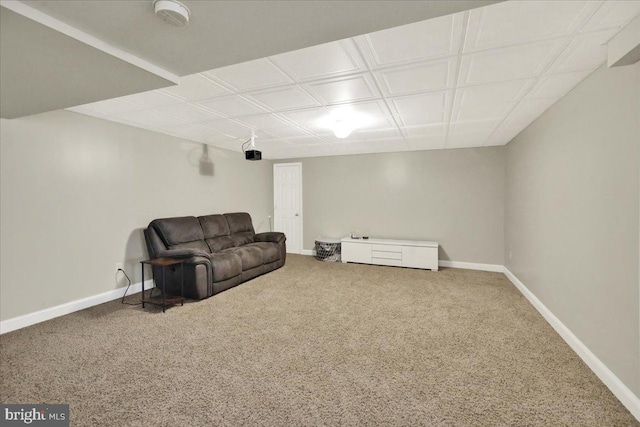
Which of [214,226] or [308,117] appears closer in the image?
[308,117]

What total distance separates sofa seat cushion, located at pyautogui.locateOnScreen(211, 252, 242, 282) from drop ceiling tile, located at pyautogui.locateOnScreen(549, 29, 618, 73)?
13.3 ft

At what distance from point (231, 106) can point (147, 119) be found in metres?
1.36

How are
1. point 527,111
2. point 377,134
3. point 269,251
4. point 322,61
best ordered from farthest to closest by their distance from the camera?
point 269,251 → point 377,134 → point 527,111 → point 322,61

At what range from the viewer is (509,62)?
2115mm

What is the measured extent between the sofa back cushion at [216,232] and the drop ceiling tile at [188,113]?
5.95ft

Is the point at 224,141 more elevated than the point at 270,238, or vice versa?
the point at 224,141

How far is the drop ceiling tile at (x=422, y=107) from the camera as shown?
9.32 ft

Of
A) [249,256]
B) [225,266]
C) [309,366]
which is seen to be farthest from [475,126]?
[225,266]

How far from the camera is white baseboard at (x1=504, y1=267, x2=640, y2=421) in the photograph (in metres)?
1.76

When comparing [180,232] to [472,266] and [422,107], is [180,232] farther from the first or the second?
[472,266]

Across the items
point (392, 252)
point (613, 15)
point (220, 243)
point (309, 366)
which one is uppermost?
point (613, 15)

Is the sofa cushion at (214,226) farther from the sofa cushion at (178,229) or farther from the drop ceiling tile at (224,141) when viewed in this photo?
the drop ceiling tile at (224,141)

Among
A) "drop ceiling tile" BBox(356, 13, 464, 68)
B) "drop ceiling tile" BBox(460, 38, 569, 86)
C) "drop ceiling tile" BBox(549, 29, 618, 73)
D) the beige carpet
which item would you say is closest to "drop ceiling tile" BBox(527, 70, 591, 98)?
"drop ceiling tile" BBox(549, 29, 618, 73)

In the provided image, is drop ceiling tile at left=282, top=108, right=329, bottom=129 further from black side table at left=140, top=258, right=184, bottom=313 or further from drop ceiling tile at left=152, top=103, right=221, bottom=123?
black side table at left=140, top=258, right=184, bottom=313
